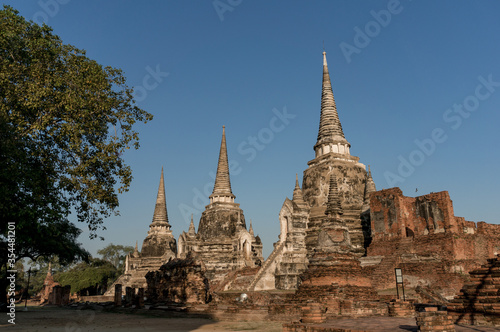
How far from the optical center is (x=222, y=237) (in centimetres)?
3828

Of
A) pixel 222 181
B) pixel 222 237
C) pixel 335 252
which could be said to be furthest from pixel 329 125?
pixel 335 252

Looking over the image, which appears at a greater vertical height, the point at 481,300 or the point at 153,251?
the point at 153,251

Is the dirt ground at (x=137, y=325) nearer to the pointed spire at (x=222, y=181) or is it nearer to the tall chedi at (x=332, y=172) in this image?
the tall chedi at (x=332, y=172)

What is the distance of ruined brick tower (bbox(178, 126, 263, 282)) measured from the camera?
35.3 meters

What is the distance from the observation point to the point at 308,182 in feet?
102

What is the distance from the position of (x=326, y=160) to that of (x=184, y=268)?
1548cm

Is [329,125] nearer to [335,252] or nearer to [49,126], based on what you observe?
[335,252]

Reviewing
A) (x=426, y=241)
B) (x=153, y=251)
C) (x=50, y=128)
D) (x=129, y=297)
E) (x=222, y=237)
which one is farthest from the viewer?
(x=153, y=251)

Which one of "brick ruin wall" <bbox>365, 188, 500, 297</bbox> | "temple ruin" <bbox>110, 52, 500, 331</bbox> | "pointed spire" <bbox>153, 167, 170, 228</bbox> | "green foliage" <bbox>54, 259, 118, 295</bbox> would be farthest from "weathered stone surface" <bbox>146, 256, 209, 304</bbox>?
"green foliage" <bbox>54, 259, 118, 295</bbox>

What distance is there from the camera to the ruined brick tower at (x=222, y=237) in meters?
35.3

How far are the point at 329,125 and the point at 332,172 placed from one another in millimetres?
4257

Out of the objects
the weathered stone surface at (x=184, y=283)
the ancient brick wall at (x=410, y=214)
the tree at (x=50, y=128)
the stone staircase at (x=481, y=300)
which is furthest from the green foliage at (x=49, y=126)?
the ancient brick wall at (x=410, y=214)

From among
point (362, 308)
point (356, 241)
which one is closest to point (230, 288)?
point (356, 241)

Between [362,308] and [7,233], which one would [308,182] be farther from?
[7,233]
